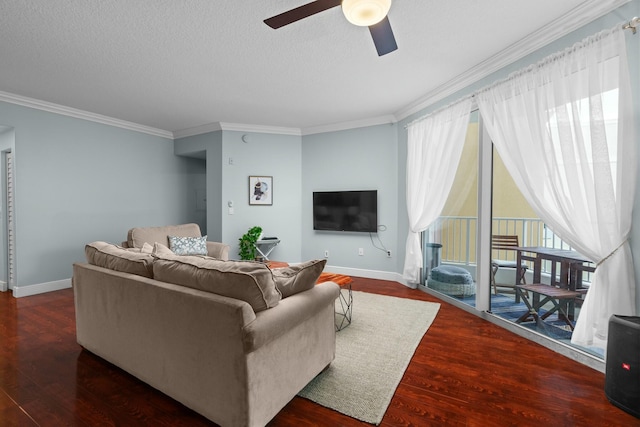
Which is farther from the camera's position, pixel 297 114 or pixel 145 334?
pixel 297 114

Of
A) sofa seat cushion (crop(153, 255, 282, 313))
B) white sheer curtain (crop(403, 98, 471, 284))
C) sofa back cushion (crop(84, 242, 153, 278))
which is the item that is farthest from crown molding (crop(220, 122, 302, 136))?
sofa seat cushion (crop(153, 255, 282, 313))

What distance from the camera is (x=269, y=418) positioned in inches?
63.5

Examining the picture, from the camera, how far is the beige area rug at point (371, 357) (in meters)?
1.86

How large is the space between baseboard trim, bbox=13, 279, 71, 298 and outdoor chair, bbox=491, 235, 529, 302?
5711mm

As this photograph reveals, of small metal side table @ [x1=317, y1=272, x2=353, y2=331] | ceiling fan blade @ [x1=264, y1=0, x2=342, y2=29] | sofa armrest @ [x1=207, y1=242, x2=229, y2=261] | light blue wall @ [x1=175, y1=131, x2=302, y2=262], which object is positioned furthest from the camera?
light blue wall @ [x1=175, y1=131, x2=302, y2=262]

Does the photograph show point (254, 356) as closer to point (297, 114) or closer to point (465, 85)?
point (465, 85)

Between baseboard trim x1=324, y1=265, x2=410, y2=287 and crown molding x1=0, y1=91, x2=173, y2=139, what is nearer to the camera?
crown molding x1=0, y1=91, x2=173, y2=139

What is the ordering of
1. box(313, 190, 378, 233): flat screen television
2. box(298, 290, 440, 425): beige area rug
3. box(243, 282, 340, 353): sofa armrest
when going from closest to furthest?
box(243, 282, 340, 353): sofa armrest, box(298, 290, 440, 425): beige area rug, box(313, 190, 378, 233): flat screen television

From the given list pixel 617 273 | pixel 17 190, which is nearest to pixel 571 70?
pixel 617 273

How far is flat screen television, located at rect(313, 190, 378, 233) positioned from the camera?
4923mm

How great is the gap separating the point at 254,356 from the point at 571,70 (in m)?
2.95

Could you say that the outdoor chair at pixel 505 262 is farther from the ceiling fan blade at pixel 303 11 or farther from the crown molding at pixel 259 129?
the crown molding at pixel 259 129

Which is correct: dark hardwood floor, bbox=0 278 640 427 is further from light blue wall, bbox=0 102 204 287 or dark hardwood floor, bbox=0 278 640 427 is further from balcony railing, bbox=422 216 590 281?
light blue wall, bbox=0 102 204 287

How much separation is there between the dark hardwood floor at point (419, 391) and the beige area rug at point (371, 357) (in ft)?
0.23
